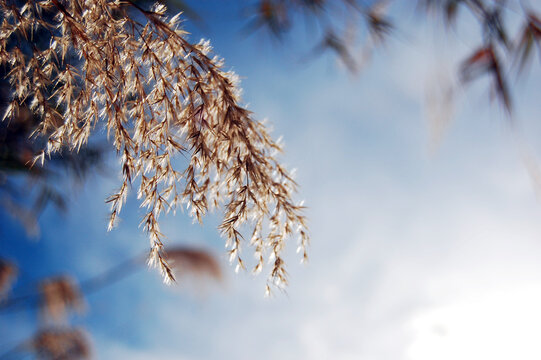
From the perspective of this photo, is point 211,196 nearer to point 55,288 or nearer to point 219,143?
point 219,143

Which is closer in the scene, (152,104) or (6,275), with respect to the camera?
(152,104)

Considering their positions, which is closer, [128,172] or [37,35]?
[128,172]

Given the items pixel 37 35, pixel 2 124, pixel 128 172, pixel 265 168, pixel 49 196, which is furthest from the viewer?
pixel 49 196

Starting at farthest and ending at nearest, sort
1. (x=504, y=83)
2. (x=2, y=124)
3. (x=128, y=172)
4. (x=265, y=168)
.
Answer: (x=2, y=124), (x=265, y=168), (x=128, y=172), (x=504, y=83)

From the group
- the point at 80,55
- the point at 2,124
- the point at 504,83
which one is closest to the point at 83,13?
the point at 80,55

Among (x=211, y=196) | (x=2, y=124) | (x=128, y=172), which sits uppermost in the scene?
(x=2, y=124)

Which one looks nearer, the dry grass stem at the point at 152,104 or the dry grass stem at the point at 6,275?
the dry grass stem at the point at 152,104

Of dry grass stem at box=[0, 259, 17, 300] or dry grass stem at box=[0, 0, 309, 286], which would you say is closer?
dry grass stem at box=[0, 0, 309, 286]

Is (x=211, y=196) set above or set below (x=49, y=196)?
below

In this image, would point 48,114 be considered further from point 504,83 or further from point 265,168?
point 504,83
